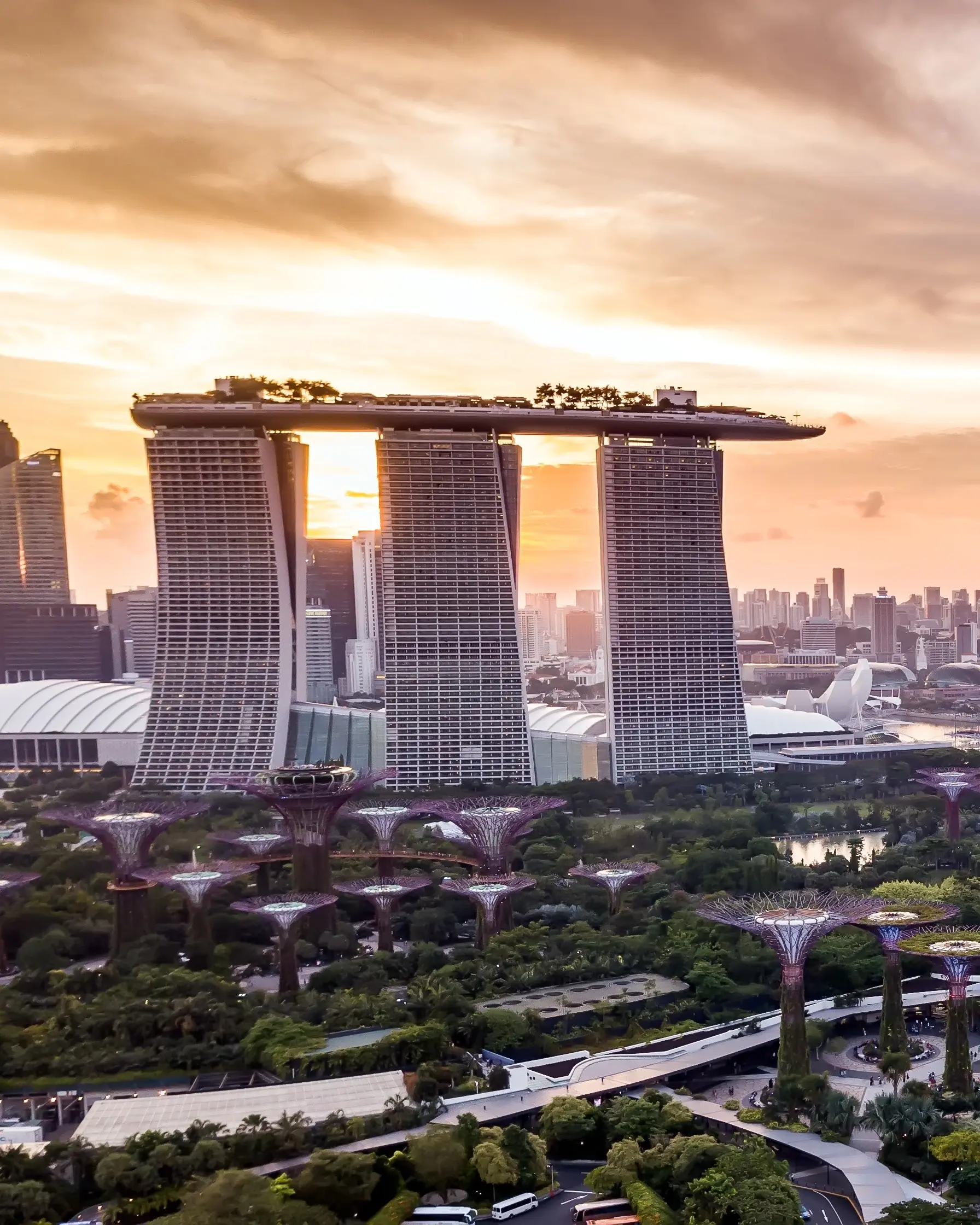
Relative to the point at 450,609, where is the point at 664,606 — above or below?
below

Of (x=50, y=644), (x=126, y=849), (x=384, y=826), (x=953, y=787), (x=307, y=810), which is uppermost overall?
(x=50, y=644)

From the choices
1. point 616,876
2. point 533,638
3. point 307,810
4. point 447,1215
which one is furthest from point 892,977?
point 533,638

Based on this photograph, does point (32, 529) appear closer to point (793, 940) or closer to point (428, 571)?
point (428, 571)

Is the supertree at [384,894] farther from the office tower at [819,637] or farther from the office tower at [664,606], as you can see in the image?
the office tower at [819,637]

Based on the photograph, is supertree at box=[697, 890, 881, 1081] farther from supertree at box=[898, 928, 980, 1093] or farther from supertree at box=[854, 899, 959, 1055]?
supertree at box=[898, 928, 980, 1093]

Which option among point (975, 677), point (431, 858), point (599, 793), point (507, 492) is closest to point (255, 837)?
point (431, 858)

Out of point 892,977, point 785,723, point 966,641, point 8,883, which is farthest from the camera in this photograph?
point 966,641

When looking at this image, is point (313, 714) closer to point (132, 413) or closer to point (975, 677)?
point (132, 413)
